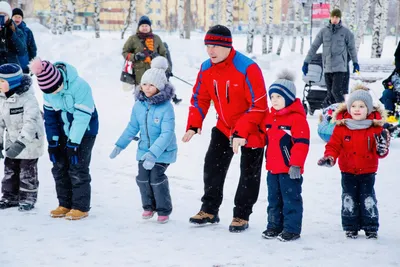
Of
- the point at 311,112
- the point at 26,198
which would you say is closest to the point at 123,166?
the point at 26,198

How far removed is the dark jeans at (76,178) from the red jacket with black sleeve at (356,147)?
2.24m

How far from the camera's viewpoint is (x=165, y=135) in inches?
203

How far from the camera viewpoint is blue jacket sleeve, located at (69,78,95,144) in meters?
5.27

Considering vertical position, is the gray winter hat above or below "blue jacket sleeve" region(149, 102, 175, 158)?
above

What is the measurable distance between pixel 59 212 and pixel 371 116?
3012mm

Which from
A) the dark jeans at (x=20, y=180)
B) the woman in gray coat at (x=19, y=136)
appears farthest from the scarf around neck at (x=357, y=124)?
the dark jeans at (x=20, y=180)

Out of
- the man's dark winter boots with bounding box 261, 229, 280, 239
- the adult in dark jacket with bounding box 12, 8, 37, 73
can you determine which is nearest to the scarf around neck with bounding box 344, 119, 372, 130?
the man's dark winter boots with bounding box 261, 229, 280, 239

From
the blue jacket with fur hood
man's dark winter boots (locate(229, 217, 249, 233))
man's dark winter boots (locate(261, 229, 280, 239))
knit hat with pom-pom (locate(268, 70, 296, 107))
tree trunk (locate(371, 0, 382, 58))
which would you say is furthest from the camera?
tree trunk (locate(371, 0, 382, 58))

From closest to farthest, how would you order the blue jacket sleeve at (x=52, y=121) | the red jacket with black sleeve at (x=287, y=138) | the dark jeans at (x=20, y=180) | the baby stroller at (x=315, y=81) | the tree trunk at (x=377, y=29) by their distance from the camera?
1. the red jacket with black sleeve at (x=287, y=138)
2. the blue jacket sleeve at (x=52, y=121)
3. the dark jeans at (x=20, y=180)
4. the baby stroller at (x=315, y=81)
5. the tree trunk at (x=377, y=29)

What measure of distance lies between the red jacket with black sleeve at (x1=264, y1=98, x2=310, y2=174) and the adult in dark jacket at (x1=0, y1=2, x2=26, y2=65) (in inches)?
181

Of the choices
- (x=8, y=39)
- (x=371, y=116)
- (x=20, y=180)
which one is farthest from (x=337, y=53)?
(x=20, y=180)

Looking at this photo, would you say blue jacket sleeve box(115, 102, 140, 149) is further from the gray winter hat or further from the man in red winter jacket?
the gray winter hat

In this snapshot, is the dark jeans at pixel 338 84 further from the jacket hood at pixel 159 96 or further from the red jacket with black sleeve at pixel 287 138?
the red jacket with black sleeve at pixel 287 138

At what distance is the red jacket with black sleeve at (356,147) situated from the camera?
4.73 m
